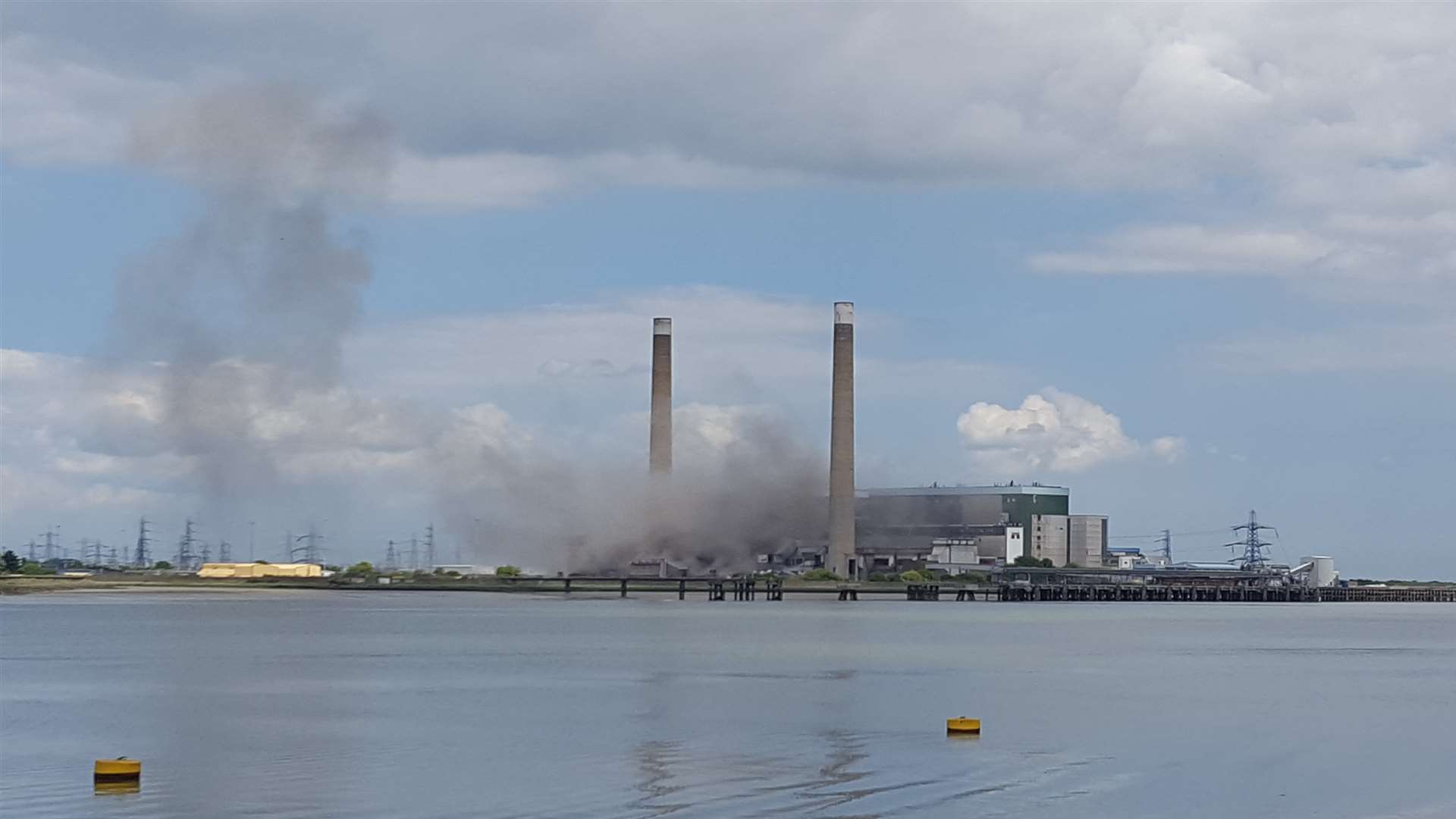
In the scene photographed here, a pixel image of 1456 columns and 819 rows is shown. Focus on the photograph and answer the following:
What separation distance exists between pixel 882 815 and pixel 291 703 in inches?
953

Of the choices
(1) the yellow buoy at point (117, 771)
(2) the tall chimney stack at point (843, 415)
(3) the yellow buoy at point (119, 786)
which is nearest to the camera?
(3) the yellow buoy at point (119, 786)

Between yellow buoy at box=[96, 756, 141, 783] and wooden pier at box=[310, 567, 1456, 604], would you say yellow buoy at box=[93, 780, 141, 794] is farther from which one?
wooden pier at box=[310, 567, 1456, 604]

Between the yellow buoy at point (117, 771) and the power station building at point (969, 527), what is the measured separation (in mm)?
156849

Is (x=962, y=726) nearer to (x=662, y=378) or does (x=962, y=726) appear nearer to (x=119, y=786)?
(x=119, y=786)

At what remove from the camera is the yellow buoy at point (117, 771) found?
2973 centimetres

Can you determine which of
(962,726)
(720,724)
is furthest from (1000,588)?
(962,726)

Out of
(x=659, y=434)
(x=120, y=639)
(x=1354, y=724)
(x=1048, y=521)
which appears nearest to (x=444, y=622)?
(x=120, y=639)

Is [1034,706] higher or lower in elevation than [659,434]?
lower

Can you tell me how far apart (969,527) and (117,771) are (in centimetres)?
16441

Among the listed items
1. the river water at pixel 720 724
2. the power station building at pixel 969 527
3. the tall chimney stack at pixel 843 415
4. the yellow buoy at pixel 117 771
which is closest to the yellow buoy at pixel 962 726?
the river water at pixel 720 724

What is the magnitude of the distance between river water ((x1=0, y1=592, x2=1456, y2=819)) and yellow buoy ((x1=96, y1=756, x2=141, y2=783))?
1.47 ft

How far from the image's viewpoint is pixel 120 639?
81938 millimetres

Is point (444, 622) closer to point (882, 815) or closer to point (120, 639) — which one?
point (120, 639)

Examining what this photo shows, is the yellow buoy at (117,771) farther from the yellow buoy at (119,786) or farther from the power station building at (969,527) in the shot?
the power station building at (969,527)
